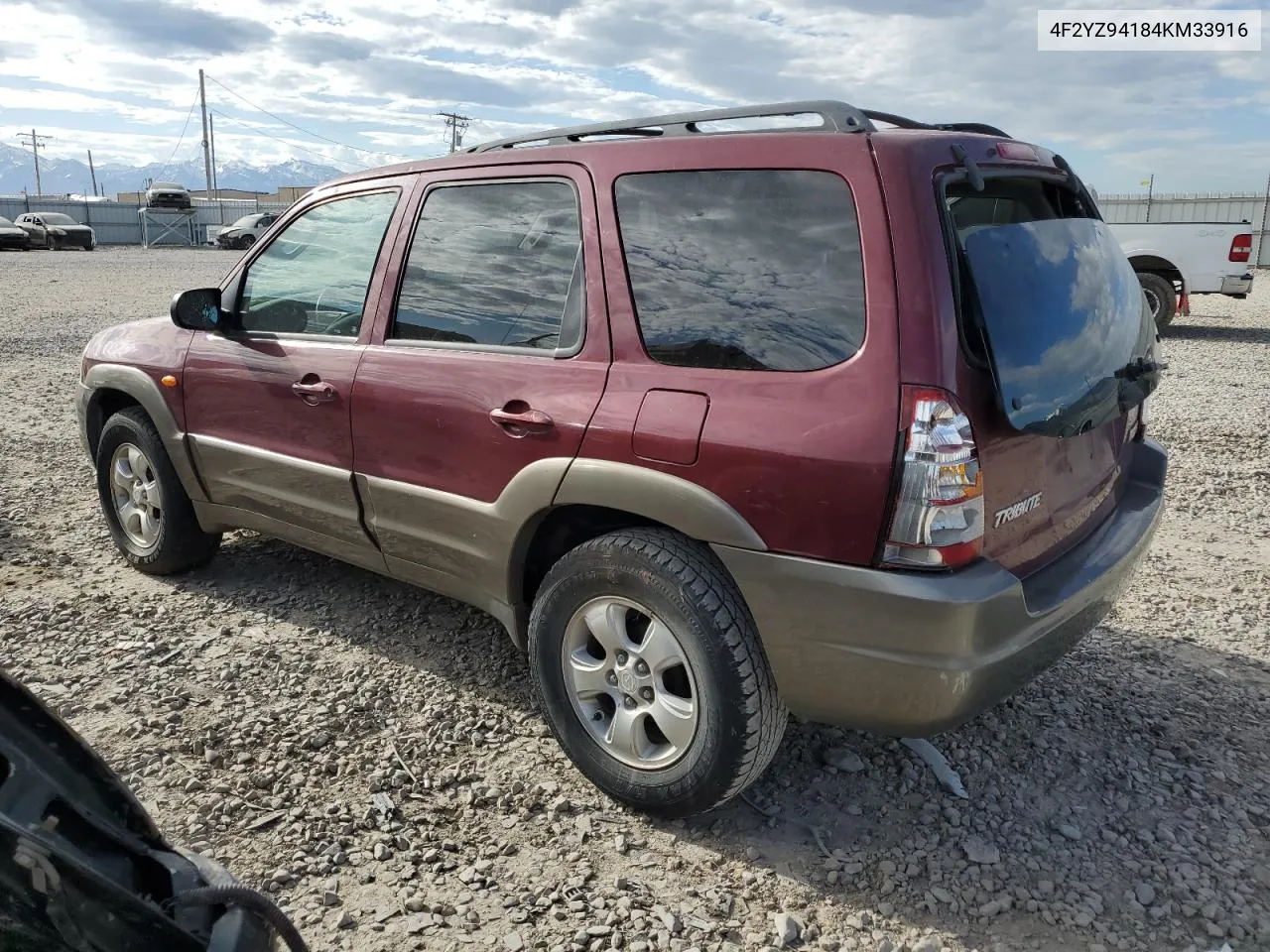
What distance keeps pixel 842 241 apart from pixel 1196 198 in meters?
29.7

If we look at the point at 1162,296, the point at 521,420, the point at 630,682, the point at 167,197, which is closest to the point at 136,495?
the point at 521,420

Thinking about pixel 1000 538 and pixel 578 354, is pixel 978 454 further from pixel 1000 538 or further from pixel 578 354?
pixel 578 354

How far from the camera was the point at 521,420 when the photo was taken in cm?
293

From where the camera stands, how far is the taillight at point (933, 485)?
2281mm

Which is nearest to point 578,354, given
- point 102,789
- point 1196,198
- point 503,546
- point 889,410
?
→ point 503,546

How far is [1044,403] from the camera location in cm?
244

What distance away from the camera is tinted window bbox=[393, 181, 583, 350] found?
9.89ft

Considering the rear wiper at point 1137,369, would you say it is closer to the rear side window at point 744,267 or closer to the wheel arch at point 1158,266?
the rear side window at point 744,267

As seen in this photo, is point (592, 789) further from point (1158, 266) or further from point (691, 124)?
point (1158, 266)

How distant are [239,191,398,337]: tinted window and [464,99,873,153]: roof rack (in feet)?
1.78

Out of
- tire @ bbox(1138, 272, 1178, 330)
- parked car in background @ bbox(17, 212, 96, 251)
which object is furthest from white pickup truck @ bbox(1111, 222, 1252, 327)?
parked car in background @ bbox(17, 212, 96, 251)

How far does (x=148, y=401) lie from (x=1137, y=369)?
3942 millimetres

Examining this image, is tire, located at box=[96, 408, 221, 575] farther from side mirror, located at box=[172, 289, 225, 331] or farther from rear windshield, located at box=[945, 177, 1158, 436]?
rear windshield, located at box=[945, 177, 1158, 436]

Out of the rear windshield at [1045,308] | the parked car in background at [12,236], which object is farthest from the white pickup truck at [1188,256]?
the parked car in background at [12,236]
